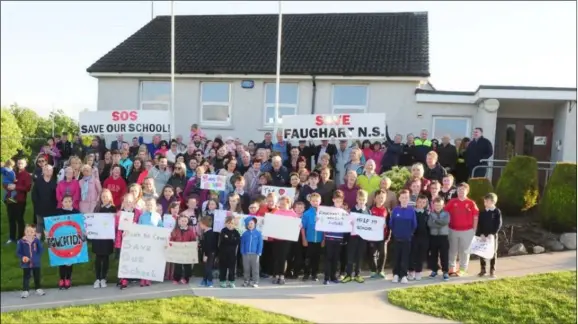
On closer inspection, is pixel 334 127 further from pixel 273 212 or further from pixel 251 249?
pixel 251 249

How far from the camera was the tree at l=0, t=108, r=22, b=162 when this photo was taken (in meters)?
15.5

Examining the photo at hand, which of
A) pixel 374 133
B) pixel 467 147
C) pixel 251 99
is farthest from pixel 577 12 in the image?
pixel 251 99

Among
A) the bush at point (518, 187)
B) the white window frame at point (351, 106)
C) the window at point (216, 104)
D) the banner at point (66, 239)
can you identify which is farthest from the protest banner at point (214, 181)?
the window at point (216, 104)

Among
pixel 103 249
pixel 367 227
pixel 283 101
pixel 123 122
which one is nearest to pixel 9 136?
pixel 123 122

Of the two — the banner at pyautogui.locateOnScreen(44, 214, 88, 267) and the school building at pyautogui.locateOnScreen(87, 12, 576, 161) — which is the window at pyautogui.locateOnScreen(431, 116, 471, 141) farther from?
the banner at pyautogui.locateOnScreen(44, 214, 88, 267)

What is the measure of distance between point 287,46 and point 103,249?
12471 millimetres

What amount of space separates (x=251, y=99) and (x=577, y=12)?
1041 cm

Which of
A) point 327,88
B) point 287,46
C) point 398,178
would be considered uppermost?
point 287,46

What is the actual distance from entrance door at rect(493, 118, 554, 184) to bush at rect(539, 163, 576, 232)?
18.5 feet

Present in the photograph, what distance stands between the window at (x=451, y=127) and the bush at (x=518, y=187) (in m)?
4.36

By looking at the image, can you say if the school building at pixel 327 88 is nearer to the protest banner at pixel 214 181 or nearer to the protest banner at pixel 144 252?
the protest banner at pixel 214 181

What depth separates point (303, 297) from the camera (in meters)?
7.97

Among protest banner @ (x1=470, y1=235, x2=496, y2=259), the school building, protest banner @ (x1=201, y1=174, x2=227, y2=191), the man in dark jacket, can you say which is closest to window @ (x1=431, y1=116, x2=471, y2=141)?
the school building

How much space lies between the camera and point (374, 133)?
487 inches
